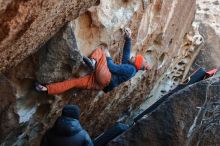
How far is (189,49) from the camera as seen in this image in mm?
11602

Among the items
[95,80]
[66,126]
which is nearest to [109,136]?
[95,80]

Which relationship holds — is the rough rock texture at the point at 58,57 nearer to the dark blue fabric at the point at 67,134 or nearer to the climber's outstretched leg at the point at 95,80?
the climber's outstretched leg at the point at 95,80

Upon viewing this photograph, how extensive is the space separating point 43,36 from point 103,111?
3578 millimetres

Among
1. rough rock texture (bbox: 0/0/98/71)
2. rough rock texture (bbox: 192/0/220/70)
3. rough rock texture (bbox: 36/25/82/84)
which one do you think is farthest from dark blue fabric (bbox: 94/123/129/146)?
rough rock texture (bbox: 192/0/220/70)

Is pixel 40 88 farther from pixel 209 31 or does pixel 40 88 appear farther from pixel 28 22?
pixel 209 31

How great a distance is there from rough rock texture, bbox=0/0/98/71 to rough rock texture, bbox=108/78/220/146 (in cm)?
158

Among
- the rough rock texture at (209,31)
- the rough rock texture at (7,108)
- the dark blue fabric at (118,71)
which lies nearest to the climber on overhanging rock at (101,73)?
the dark blue fabric at (118,71)

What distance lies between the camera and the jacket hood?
568 cm

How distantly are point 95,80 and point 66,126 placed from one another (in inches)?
58.0

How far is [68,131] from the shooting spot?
18.8 ft

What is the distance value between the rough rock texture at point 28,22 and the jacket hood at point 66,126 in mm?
925

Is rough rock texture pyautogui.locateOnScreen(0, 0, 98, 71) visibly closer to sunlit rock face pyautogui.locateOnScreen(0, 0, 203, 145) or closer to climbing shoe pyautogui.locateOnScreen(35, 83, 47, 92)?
sunlit rock face pyautogui.locateOnScreen(0, 0, 203, 145)

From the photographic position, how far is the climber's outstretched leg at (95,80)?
21.9 ft

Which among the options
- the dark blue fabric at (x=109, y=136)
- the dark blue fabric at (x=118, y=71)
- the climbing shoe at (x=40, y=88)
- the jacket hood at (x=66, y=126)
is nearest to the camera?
the jacket hood at (x=66, y=126)
